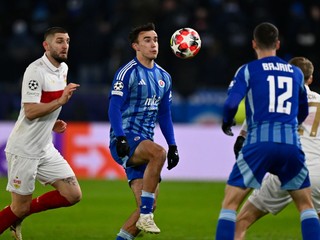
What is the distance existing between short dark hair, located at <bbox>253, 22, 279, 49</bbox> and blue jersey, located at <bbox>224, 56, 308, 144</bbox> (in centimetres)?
12

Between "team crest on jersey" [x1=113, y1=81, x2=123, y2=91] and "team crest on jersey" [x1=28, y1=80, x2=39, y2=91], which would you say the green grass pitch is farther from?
"team crest on jersey" [x1=113, y1=81, x2=123, y2=91]

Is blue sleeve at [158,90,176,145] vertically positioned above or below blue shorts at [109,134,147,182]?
above

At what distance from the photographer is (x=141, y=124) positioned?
8578 mm

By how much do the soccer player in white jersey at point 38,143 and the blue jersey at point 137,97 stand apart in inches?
23.9

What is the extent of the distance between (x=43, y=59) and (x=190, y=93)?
983cm

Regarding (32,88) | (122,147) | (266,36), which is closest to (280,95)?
(266,36)

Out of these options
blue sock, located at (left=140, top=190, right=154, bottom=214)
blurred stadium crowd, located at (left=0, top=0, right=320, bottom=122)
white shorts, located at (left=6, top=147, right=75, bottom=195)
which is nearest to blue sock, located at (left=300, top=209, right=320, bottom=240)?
blue sock, located at (left=140, top=190, right=154, bottom=214)

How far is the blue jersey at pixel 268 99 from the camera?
718 centimetres

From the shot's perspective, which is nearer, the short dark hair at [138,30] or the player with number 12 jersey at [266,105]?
the player with number 12 jersey at [266,105]

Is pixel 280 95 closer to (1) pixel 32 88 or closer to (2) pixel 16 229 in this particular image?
(1) pixel 32 88

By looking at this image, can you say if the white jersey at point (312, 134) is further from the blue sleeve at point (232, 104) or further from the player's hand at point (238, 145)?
the blue sleeve at point (232, 104)

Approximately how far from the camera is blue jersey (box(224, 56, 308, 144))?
283 inches

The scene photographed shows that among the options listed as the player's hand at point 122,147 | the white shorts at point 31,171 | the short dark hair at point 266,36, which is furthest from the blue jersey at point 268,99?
the white shorts at point 31,171

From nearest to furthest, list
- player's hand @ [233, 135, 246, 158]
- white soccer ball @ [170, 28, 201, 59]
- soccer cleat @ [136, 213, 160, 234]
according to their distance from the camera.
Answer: player's hand @ [233, 135, 246, 158] < soccer cleat @ [136, 213, 160, 234] < white soccer ball @ [170, 28, 201, 59]
